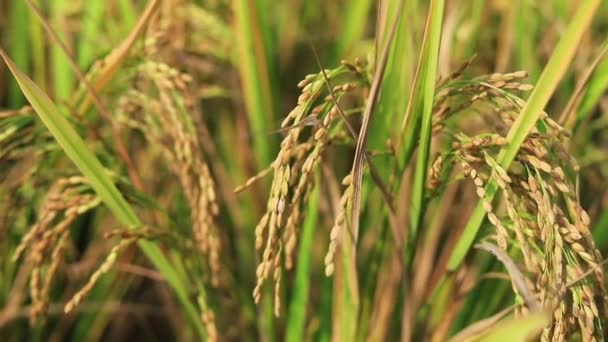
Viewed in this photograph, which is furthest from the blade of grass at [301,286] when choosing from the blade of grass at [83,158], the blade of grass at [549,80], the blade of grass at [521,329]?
the blade of grass at [521,329]

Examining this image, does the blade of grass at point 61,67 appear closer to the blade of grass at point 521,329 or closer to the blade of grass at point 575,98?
the blade of grass at point 575,98

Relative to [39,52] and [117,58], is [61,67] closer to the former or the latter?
[39,52]

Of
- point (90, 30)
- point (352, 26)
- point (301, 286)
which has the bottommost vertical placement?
point (301, 286)

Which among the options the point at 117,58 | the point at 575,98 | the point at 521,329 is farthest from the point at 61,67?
the point at 521,329

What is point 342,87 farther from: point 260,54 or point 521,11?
point 521,11

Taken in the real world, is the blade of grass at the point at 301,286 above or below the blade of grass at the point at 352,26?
below

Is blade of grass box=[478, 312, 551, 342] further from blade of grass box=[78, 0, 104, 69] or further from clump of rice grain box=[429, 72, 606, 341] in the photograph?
blade of grass box=[78, 0, 104, 69]

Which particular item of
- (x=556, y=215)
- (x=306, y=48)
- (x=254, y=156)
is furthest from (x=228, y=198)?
(x=556, y=215)

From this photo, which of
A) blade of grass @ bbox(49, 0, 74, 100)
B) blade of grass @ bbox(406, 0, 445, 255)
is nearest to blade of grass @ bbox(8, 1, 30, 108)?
blade of grass @ bbox(49, 0, 74, 100)
